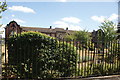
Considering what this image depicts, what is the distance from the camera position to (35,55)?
491cm

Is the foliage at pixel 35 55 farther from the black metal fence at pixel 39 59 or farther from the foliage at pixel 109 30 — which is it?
the foliage at pixel 109 30

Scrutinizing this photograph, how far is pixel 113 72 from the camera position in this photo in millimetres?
6141

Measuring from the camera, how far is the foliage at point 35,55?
486cm

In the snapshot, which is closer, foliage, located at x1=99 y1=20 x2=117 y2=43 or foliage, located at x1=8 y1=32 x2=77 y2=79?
foliage, located at x1=8 y1=32 x2=77 y2=79

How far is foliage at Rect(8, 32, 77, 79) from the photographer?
486 cm

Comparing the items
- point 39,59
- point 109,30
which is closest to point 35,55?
point 39,59

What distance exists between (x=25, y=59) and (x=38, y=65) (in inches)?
19.4

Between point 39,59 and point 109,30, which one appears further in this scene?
point 109,30

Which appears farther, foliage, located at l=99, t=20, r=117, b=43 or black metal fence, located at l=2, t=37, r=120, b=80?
foliage, located at l=99, t=20, r=117, b=43

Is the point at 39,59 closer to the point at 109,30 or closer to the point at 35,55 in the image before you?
the point at 35,55

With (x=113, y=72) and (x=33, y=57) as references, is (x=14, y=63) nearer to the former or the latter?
(x=33, y=57)

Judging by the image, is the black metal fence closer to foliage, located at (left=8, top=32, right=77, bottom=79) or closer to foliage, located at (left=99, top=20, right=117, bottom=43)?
foliage, located at (left=8, top=32, right=77, bottom=79)

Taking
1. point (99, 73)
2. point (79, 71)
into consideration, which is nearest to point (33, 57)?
point (79, 71)

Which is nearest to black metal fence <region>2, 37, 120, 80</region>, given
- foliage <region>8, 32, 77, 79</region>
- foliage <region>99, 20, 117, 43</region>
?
foliage <region>8, 32, 77, 79</region>
